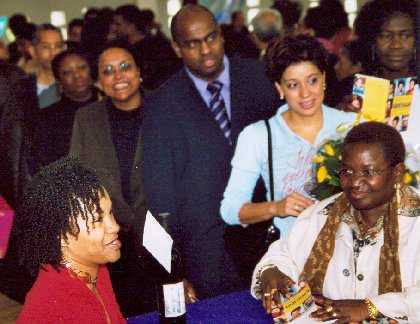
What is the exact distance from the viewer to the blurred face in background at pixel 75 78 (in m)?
4.41

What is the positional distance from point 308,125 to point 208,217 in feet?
2.18

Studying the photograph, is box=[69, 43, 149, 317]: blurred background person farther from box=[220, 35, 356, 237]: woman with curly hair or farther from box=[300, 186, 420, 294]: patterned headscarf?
box=[300, 186, 420, 294]: patterned headscarf

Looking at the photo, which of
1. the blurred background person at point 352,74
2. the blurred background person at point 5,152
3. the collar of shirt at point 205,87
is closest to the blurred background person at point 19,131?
the blurred background person at point 5,152

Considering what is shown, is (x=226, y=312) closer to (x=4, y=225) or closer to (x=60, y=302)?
(x=60, y=302)

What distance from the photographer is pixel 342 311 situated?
2.05 meters

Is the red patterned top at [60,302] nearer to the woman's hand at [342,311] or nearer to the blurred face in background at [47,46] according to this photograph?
the woman's hand at [342,311]

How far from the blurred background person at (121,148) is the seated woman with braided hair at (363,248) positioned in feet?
4.27

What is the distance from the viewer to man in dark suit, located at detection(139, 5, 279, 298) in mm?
3092

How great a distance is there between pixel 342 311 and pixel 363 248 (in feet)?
0.93

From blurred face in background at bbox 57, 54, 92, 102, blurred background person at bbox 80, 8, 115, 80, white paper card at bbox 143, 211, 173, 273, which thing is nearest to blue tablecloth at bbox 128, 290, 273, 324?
white paper card at bbox 143, 211, 173, 273

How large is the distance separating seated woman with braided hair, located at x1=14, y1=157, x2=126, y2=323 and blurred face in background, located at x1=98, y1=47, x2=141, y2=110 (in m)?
1.74

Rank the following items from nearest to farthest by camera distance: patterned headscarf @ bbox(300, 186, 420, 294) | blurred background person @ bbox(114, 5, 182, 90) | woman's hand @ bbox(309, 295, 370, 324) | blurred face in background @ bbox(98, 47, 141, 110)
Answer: woman's hand @ bbox(309, 295, 370, 324)
patterned headscarf @ bbox(300, 186, 420, 294)
blurred face in background @ bbox(98, 47, 141, 110)
blurred background person @ bbox(114, 5, 182, 90)

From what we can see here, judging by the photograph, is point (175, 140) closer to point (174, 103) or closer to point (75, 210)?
point (174, 103)

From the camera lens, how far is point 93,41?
219 inches
